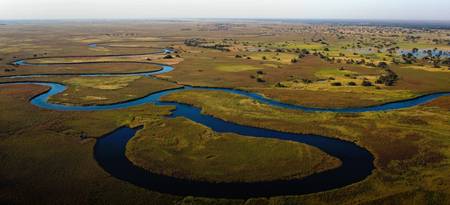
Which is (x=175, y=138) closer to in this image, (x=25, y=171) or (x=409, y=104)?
(x=25, y=171)

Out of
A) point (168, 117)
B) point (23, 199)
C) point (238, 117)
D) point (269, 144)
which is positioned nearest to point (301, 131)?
point (269, 144)

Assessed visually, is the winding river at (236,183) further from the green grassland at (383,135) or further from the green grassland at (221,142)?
the green grassland at (383,135)

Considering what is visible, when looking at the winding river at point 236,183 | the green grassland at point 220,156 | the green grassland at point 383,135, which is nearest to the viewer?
the green grassland at point 383,135

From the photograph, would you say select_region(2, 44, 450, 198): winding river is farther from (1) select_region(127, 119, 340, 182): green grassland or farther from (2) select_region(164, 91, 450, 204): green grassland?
(2) select_region(164, 91, 450, 204): green grassland

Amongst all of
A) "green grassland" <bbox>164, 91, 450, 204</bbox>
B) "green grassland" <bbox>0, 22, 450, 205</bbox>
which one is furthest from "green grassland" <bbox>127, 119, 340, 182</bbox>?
"green grassland" <bbox>164, 91, 450, 204</bbox>

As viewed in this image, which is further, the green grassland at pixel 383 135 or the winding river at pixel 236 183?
the winding river at pixel 236 183

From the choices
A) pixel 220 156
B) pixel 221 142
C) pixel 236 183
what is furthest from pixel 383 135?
pixel 236 183

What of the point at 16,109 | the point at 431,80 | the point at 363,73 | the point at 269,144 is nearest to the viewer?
the point at 269,144

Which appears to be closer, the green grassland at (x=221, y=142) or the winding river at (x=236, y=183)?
the green grassland at (x=221, y=142)

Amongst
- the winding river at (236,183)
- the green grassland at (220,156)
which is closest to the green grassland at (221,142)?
the green grassland at (220,156)

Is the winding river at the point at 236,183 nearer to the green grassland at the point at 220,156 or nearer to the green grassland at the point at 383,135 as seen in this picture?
the green grassland at the point at 220,156

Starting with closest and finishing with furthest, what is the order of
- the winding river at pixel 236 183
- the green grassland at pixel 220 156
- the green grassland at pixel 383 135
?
the green grassland at pixel 383 135, the winding river at pixel 236 183, the green grassland at pixel 220 156
